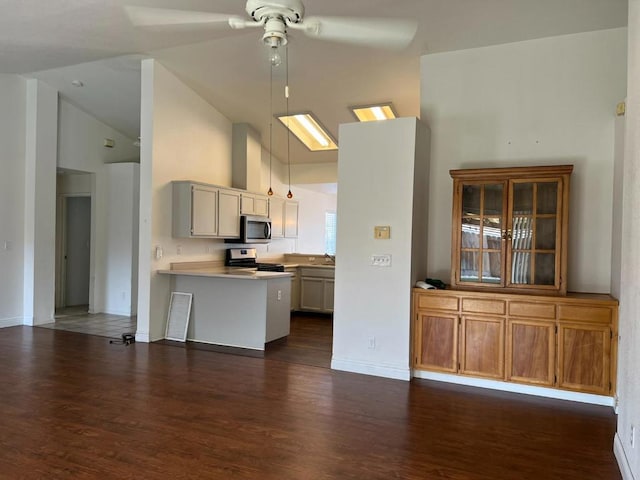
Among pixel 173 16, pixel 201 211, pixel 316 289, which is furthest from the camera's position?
pixel 316 289

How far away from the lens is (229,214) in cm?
655

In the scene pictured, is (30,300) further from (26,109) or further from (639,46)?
(639,46)

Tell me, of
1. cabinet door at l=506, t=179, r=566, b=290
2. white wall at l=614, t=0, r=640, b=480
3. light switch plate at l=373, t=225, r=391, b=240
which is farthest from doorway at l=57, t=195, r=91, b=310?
white wall at l=614, t=0, r=640, b=480

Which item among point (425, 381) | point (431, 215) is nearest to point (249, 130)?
point (431, 215)

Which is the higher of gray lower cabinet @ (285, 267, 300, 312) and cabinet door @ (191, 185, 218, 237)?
cabinet door @ (191, 185, 218, 237)

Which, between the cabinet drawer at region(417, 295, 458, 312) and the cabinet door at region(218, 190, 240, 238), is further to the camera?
the cabinet door at region(218, 190, 240, 238)

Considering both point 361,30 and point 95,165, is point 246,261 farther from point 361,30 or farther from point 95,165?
point 361,30

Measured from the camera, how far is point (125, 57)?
543 cm

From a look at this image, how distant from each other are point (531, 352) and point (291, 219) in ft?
17.4

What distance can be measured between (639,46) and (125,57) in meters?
5.09

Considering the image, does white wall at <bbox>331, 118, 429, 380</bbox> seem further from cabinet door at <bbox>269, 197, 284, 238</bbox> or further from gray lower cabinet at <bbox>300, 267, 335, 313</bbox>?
cabinet door at <bbox>269, 197, 284, 238</bbox>

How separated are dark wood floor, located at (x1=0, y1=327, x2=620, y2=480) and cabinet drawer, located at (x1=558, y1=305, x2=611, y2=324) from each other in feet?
2.30

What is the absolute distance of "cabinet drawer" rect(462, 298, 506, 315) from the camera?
4.04 m

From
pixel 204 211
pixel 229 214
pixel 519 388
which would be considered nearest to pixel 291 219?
pixel 229 214
